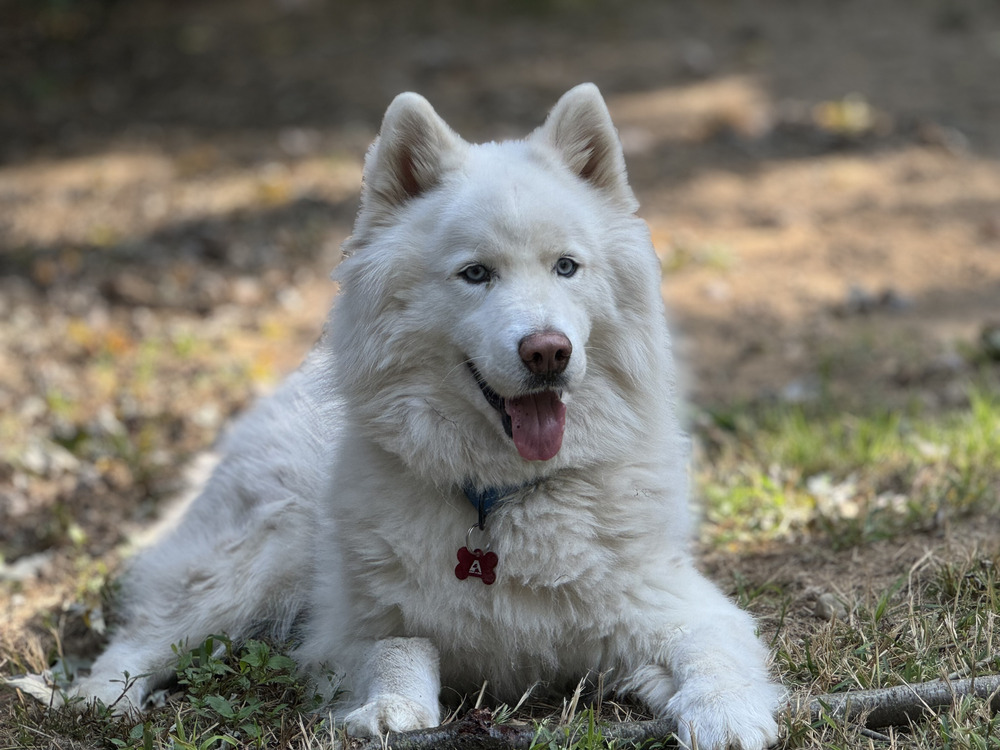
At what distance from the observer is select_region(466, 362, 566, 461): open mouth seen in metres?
2.88

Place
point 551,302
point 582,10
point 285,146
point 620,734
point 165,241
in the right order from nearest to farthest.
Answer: point 620,734, point 551,302, point 165,241, point 285,146, point 582,10

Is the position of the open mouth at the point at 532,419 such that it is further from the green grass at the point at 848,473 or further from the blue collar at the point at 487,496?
the green grass at the point at 848,473

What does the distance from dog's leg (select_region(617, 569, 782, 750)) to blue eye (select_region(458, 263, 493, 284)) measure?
105cm

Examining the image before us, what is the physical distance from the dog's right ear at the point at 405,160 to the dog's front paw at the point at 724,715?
64.5 inches

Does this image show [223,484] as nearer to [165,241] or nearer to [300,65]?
[165,241]

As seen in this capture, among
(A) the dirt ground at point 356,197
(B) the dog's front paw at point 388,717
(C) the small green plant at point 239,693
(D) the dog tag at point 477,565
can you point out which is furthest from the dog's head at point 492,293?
(A) the dirt ground at point 356,197

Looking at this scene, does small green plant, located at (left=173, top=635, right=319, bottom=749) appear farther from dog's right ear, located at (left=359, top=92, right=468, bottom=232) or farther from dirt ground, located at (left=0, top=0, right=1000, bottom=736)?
dog's right ear, located at (left=359, top=92, right=468, bottom=232)

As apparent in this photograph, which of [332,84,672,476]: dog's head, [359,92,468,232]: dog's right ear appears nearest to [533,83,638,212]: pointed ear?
[332,84,672,476]: dog's head

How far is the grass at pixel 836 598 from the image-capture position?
284cm

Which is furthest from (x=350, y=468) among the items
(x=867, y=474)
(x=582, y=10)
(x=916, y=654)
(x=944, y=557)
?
(x=582, y=10)

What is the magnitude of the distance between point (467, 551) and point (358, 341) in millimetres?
700

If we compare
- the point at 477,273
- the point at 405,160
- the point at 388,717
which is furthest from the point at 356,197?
the point at 388,717

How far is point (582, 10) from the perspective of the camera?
1203 centimetres

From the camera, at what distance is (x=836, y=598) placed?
3465mm
